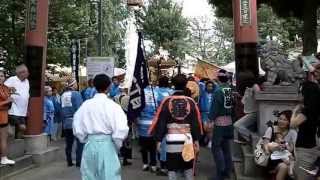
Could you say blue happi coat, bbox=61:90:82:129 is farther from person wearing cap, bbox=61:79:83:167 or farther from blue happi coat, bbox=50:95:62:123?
blue happi coat, bbox=50:95:62:123

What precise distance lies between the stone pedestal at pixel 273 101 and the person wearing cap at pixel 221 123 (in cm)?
52

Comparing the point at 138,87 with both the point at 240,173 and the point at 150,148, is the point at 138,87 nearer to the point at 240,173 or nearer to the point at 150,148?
the point at 150,148

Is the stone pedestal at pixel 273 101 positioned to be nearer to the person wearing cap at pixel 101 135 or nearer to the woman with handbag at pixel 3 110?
the person wearing cap at pixel 101 135

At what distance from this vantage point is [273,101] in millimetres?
9625

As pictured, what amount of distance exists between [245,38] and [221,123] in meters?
3.34

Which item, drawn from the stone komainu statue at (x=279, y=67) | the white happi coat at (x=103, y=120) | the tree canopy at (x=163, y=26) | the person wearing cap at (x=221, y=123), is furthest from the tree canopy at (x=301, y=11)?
the tree canopy at (x=163, y=26)

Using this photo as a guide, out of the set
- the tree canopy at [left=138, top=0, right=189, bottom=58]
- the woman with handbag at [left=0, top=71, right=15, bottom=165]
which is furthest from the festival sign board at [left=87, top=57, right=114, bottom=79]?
the tree canopy at [left=138, top=0, right=189, bottom=58]

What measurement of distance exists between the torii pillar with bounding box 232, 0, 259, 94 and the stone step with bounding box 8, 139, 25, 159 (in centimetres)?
501

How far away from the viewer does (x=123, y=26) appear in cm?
4341

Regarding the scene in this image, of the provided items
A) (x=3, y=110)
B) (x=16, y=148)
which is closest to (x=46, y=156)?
(x=16, y=148)

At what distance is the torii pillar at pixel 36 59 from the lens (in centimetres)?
1297

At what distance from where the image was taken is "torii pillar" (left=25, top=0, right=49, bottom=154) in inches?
511

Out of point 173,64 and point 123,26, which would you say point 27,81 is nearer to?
point 173,64

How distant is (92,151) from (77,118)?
1.46 ft
